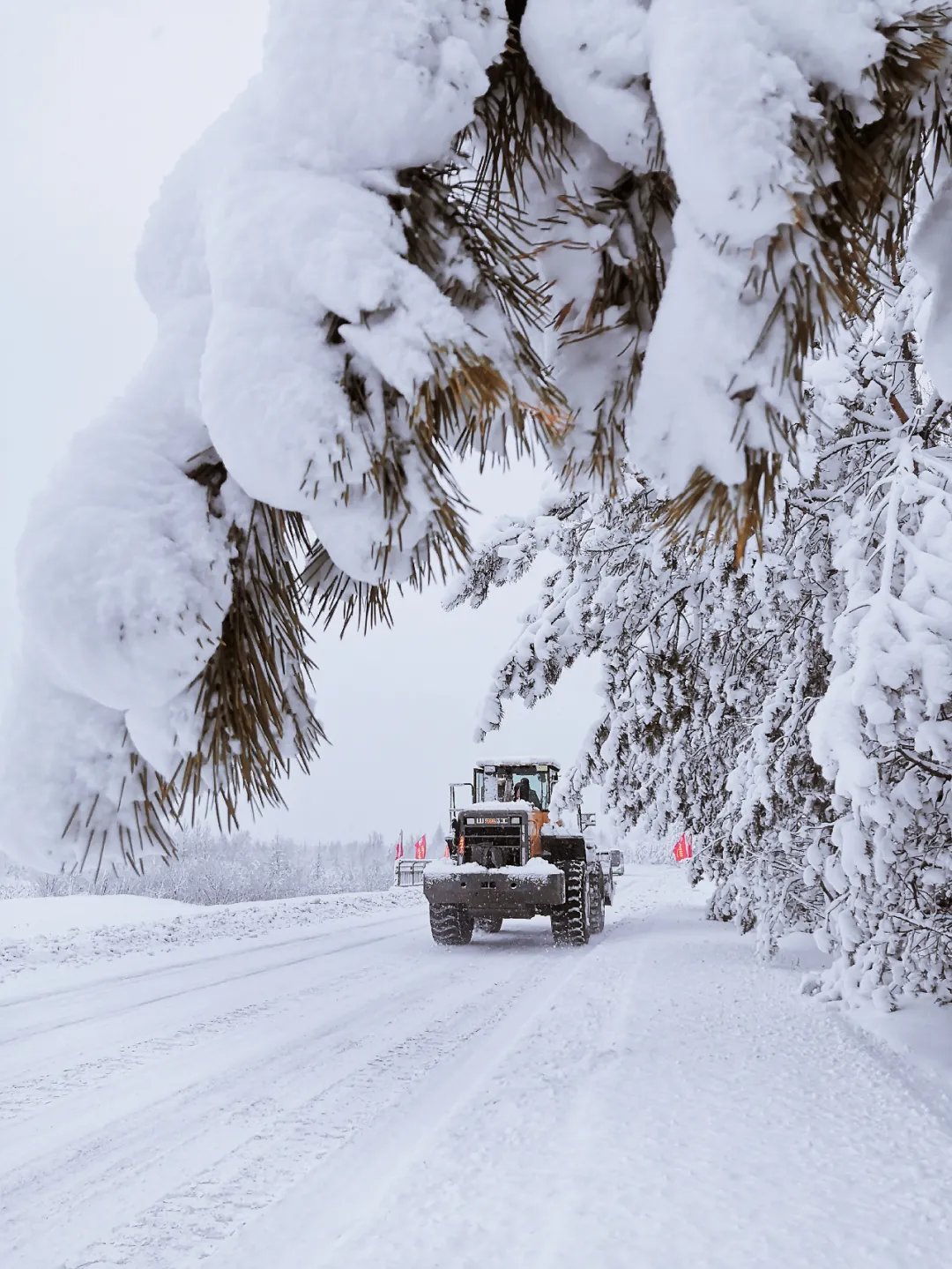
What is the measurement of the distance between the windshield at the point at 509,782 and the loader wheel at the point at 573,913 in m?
2.14

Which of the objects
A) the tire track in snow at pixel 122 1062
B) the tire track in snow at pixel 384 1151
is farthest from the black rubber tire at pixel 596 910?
the tire track in snow at pixel 384 1151

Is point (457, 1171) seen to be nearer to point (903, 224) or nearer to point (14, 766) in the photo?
point (14, 766)

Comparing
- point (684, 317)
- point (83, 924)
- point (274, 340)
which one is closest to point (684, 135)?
point (684, 317)

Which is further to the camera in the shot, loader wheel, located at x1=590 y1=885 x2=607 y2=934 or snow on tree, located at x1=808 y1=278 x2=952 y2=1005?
loader wheel, located at x1=590 y1=885 x2=607 y2=934

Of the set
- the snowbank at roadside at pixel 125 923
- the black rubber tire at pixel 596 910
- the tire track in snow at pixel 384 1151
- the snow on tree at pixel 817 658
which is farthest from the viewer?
the black rubber tire at pixel 596 910

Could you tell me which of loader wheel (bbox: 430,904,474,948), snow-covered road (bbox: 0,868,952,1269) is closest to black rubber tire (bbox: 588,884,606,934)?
loader wheel (bbox: 430,904,474,948)

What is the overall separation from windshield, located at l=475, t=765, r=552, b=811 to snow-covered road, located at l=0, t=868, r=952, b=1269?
6246 millimetres

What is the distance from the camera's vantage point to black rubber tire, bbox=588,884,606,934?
14.9 meters

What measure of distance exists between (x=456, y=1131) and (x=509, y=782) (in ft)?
35.3

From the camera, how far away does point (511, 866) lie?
13.3m

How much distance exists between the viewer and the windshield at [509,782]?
15.5 metres

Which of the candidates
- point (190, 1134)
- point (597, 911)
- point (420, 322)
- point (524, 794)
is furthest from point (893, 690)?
point (597, 911)

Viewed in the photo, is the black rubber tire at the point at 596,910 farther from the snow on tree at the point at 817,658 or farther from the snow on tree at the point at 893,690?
the snow on tree at the point at 893,690

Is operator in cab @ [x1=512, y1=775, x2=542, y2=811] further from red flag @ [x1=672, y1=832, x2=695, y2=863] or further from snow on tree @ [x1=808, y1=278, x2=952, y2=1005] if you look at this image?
snow on tree @ [x1=808, y1=278, x2=952, y2=1005]
